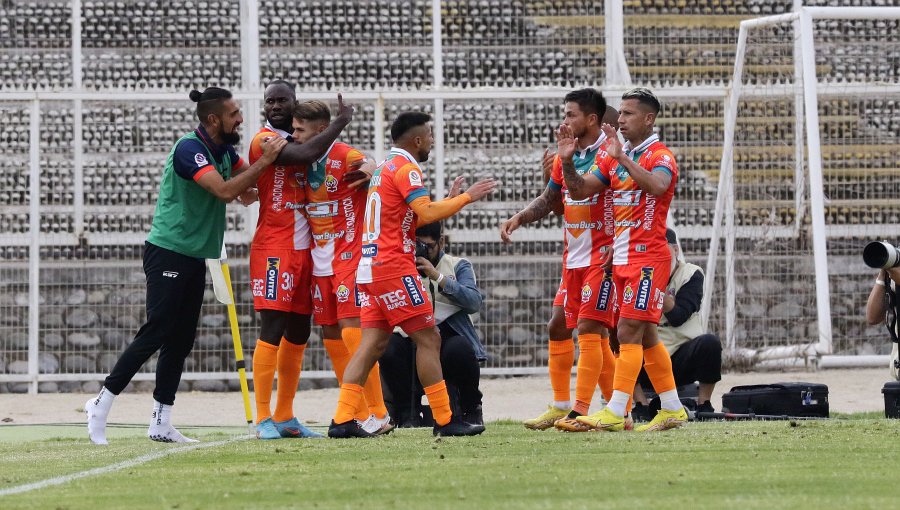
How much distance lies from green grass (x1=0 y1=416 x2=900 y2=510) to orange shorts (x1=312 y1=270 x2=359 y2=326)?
Answer: 0.77 metres

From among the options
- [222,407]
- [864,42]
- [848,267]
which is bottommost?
[222,407]

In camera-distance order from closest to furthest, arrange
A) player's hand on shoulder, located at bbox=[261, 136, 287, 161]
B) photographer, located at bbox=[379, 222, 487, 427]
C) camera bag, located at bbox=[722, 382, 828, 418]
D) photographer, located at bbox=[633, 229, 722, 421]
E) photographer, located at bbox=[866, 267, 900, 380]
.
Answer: player's hand on shoulder, located at bbox=[261, 136, 287, 161] < photographer, located at bbox=[379, 222, 487, 427] < photographer, located at bbox=[866, 267, 900, 380] < camera bag, located at bbox=[722, 382, 828, 418] < photographer, located at bbox=[633, 229, 722, 421]

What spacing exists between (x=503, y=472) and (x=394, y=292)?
228cm

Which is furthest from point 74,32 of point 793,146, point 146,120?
point 793,146

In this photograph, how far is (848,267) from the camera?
16.5 meters

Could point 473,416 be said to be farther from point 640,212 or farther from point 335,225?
point 640,212

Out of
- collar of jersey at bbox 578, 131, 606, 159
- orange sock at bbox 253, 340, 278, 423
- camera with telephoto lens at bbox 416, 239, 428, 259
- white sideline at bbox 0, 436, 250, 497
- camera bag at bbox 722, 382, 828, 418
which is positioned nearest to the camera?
white sideline at bbox 0, 436, 250, 497

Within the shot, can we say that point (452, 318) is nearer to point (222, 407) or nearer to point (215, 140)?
point (215, 140)

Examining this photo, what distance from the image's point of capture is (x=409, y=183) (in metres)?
8.75

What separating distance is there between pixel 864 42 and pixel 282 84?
32.9 ft

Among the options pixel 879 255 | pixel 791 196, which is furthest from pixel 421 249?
pixel 791 196

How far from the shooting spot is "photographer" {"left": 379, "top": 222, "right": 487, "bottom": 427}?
Result: 10.4 meters

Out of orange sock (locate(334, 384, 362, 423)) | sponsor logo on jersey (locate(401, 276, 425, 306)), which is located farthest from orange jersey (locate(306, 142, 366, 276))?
orange sock (locate(334, 384, 362, 423))

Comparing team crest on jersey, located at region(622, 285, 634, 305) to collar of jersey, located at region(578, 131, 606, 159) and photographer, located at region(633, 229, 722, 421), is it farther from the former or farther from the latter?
photographer, located at region(633, 229, 722, 421)
